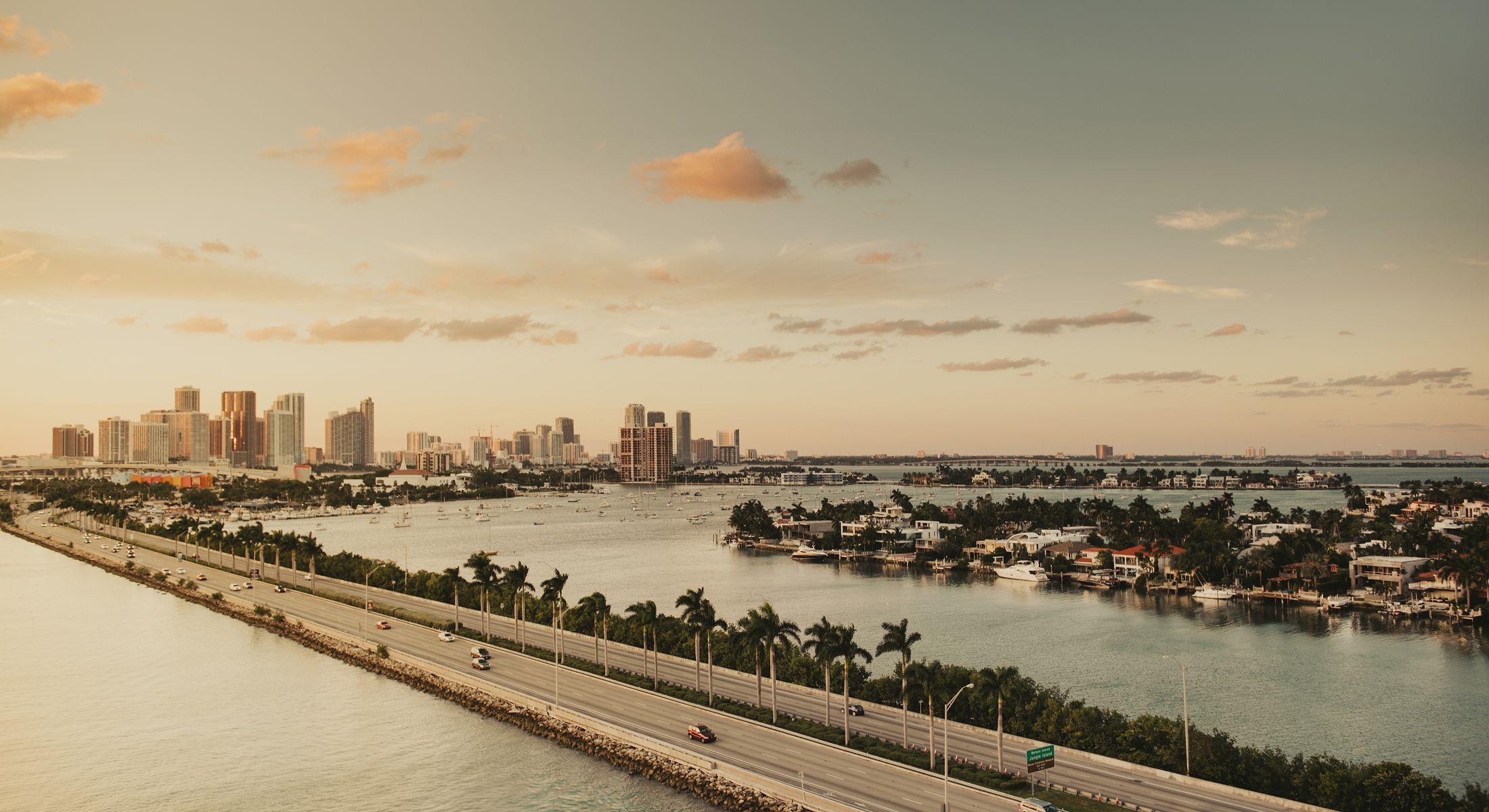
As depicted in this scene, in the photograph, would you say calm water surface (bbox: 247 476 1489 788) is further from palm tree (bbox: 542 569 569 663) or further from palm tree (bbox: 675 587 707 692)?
palm tree (bbox: 542 569 569 663)

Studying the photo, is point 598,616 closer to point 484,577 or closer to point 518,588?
point 518,588

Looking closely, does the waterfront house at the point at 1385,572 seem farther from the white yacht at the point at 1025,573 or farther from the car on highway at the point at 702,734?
the car on highway at the point at 702,734

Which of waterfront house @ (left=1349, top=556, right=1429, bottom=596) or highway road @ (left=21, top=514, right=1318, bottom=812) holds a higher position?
highway road @ (left=21, top=514, right=1318, bottom=812)

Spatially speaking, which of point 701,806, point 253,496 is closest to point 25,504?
point 253,496

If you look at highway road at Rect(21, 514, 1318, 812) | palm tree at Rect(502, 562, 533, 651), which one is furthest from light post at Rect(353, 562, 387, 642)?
palm tree at Rect(502, 562, 533, 651)

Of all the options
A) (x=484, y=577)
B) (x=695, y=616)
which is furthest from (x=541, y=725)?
(x=484, y=577)

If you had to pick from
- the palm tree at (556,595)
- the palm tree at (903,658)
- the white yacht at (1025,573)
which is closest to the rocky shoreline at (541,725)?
the palm tree at (556,595)

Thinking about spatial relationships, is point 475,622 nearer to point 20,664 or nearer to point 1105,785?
point 20,664
